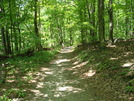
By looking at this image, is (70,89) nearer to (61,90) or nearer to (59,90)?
(61,90)

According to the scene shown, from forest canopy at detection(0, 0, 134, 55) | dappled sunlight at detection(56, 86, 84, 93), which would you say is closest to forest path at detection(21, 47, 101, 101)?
dappled sunlight at detection(56, 86, 84, 93)

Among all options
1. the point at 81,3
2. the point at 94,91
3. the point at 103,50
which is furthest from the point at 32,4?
the point at 94,91

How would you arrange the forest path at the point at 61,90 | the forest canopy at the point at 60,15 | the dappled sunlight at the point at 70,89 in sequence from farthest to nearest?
the forest canopy at the point at 60,15 < the dappled sunlight at the point at 70,89 < the forest path at the point at 61,90

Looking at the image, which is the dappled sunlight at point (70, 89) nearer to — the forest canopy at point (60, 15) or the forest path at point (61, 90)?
the forest path at point (61, 90)

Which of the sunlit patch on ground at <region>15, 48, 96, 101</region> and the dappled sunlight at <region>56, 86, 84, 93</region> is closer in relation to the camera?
the sunlit patch on ground at <region>15, 48, 96, 101</region>

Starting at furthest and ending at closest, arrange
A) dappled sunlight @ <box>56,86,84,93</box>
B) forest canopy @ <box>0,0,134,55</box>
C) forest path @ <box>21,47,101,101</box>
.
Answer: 1. forest canopy @ <box>0,0,134,55</box>
2. dappled sunlight @ <box>56,86,84,93</box>
3. forest path @ <box>21,47,101,101</box>

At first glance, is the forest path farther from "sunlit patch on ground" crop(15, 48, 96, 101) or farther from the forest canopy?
the forest canopy

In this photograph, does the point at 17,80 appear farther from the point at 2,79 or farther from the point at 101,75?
the point at 101,75

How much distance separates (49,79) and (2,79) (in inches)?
119

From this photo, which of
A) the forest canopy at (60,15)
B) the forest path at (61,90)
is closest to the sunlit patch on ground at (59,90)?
the forest path at (61,90)

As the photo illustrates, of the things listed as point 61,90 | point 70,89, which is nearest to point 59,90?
point 61,90

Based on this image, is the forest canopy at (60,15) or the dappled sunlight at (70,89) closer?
the dappled sunlight at (70,89)

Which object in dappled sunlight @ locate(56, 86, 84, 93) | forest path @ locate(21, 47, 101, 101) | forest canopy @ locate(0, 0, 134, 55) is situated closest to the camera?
forest path @ locate(21, 47, 101, 101)

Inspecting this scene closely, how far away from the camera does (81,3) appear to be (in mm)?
14609
